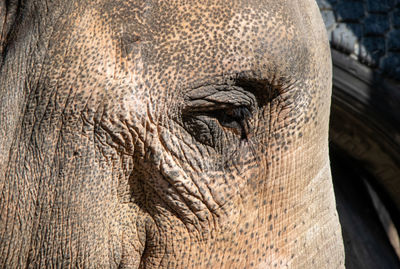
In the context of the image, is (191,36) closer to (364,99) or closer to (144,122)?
(144,122)

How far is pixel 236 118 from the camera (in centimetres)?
143

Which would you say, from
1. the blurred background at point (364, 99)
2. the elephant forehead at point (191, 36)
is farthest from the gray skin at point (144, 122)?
the blurred background at point (364, 99)

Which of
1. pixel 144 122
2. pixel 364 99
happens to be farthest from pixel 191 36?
pixel 364 99

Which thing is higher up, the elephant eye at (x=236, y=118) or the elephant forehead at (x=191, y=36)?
the elephant forehead at (x=191, y=36)

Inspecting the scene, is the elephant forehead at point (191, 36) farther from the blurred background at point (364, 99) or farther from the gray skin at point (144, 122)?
the blurred background at point (364, 99)

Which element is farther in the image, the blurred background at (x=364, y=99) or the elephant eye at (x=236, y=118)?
the blurred background at (x=364, y=99)

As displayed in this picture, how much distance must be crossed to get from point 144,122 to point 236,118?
0.72 feet

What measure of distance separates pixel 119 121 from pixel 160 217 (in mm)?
258

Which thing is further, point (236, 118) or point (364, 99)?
point (364, 99)

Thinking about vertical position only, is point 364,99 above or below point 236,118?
above

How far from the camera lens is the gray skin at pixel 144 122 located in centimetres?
135

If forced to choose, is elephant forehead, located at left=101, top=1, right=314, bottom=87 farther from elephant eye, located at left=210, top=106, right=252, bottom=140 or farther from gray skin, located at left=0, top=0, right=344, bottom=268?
elephant eye, located at left=210, top=106, right=252, bottom=140

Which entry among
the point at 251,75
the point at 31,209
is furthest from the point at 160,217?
the point at 251,75

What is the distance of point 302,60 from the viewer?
1.43 metres
